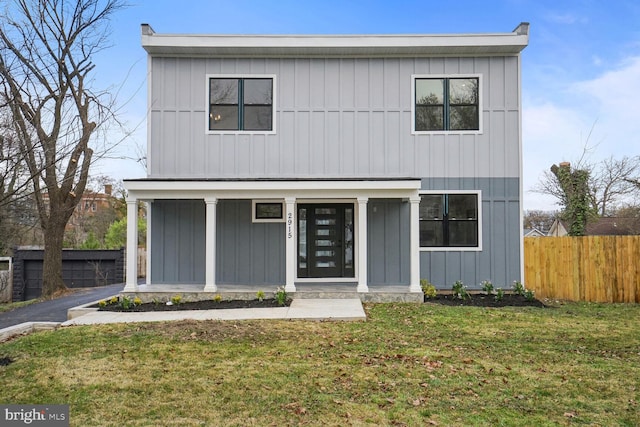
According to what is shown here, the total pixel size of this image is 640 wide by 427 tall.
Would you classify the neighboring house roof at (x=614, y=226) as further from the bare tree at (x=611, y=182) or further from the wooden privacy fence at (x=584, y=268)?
the wooden privacy fence at (x=584, y=268)

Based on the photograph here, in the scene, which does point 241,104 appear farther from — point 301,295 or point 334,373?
point 334,373

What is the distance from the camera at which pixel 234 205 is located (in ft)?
35.9

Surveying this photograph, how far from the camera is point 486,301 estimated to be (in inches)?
388

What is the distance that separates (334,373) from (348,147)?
6.79 metres

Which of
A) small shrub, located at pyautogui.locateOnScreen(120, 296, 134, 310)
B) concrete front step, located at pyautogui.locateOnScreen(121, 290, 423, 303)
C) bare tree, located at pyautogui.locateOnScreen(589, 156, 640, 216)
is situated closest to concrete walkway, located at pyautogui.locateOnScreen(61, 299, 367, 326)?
small shrub, located at pyautogui.locateOnScreen(120, 296, 134, 310)

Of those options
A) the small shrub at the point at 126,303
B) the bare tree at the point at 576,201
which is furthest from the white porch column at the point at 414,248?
the bare tree at the point at 576,201

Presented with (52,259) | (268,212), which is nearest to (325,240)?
(268,212)

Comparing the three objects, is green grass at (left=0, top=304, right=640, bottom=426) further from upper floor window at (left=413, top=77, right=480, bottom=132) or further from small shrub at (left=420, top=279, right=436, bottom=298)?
upper floor window at (left=413, top=77, right=480, bottom=132)

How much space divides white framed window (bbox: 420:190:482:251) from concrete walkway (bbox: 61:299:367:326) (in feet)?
9.59

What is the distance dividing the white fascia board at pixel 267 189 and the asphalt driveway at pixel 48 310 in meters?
2.96

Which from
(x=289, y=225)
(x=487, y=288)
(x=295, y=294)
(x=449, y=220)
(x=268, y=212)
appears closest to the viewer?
(x=295, y=294)

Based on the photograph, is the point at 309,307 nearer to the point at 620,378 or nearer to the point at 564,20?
the point at 620,378

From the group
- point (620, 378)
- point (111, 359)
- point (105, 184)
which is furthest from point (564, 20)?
point (105, 184)

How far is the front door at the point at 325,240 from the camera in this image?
11.1 meters
